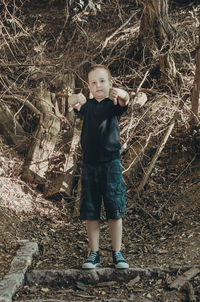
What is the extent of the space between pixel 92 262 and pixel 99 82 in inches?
55.8

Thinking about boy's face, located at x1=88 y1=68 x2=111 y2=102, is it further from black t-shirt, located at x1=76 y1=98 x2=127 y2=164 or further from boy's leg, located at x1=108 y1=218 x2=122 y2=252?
boy's leg, located at x1=108 y1=218 x2=122 y2=252

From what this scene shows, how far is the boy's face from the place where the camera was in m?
2.80

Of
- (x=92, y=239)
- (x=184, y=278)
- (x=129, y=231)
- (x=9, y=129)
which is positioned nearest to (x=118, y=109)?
(x=92, y=239)

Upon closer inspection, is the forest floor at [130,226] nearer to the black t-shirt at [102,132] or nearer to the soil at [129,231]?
the soil at [129,231]

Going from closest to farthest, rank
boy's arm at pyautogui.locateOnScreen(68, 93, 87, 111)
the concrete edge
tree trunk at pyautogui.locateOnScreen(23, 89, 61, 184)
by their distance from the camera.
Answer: the concrete edge, boy's arm at pyautogui.locateOnScreen(68, 93, 87, 111), tree trunk at pyautogui.locateOnScreen(23, 89, 61, 184)

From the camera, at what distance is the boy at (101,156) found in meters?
2.84

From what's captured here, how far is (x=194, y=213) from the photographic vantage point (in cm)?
389

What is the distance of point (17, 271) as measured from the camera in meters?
2.94

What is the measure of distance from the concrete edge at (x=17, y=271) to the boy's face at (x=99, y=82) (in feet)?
4.86

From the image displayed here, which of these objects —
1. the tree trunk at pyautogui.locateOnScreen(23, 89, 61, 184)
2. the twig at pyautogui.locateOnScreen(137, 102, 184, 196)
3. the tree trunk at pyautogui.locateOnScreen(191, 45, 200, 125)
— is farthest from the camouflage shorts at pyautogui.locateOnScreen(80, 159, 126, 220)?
the tree trunk at pyautogui.locateOnScreen(191, 45, 200, 125)

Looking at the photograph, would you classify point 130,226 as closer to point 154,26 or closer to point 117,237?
point 117,237

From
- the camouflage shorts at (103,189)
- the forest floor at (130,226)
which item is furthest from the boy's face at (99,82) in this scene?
the forest floor at (130,226)

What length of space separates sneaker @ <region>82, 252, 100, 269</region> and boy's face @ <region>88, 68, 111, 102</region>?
1266 millimetres

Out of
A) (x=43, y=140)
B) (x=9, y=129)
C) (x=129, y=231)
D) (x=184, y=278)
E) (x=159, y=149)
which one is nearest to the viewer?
Result: (x=184, y=278)
